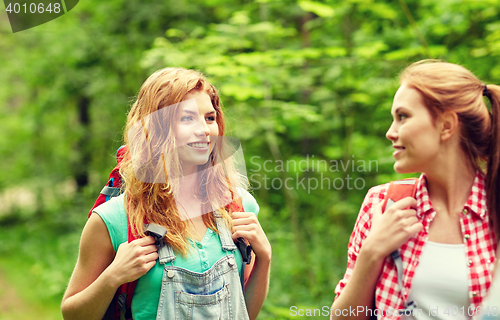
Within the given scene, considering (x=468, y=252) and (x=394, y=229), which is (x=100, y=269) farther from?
(x=468, y=252)

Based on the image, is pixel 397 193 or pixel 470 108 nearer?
pixel 470 108

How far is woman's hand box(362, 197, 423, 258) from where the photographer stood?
1403 millimetres

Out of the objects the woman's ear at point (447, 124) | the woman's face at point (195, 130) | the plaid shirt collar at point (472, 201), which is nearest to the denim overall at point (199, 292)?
the woman's face at point (195, 130)

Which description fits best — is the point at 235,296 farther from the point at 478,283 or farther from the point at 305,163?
the point at 305,163

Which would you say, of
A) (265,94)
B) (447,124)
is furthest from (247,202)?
(265,94)

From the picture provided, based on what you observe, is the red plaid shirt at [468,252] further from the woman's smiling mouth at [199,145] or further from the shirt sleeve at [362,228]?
the woman's smiling mouth at [199,145]

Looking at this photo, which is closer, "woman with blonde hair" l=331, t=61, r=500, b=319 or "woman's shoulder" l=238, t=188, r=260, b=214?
"woman with blonde hair" l=331, t=61, r=500, b=319

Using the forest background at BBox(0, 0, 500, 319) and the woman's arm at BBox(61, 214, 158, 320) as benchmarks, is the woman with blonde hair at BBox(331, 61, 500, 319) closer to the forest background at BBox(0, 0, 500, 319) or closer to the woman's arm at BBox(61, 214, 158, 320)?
the woman's arm at BBox(61, 214, 158, 320)

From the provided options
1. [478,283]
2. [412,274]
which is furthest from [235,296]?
[478,283]

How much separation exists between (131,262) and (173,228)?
0.75ft

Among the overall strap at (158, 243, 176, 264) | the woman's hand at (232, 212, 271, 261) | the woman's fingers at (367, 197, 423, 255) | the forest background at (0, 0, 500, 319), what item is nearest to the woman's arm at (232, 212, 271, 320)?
the woman's hand at (232, 212, 271, 261)

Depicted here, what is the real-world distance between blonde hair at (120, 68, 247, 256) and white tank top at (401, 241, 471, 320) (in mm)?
826

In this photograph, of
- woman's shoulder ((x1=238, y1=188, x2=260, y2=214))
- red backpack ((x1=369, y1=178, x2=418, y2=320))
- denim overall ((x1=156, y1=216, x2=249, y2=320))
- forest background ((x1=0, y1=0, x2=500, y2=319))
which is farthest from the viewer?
forest background ((x1=0, y1=0, x2=500, y2=319))

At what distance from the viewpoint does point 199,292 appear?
63.3 inches
